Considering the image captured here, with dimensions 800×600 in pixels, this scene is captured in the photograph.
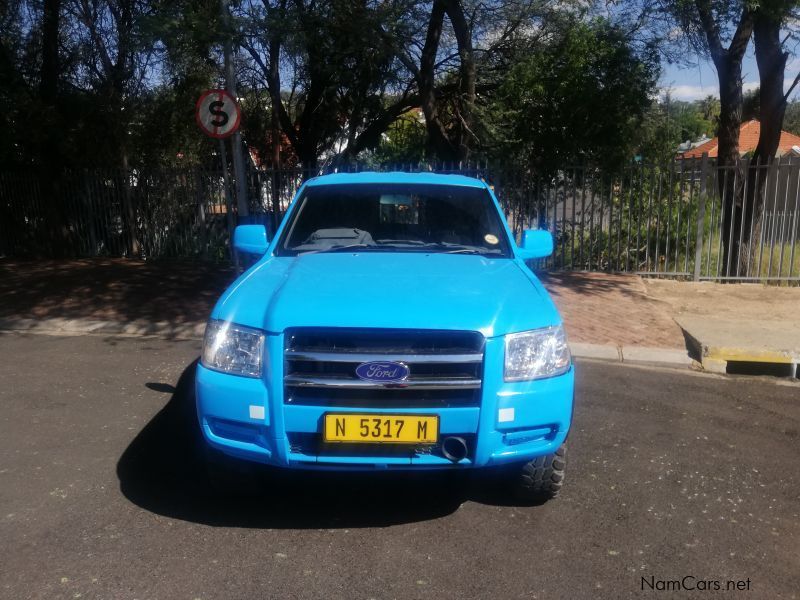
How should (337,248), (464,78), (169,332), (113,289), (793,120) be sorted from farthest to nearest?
(793,120), (464,78), (113,289), (169,332), (337,248)

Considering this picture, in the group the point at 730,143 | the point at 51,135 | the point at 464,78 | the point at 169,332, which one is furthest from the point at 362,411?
the point at 51,135

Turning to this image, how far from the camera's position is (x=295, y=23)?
11.6m

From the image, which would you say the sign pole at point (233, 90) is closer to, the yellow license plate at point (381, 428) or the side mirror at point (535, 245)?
the side mirror at point (535, 245)

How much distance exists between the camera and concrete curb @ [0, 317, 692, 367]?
7.12m

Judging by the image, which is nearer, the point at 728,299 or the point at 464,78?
the point at 728,299

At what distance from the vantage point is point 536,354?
136 inches

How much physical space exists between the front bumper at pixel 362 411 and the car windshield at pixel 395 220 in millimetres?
1452

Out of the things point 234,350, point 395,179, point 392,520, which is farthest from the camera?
point 395,179

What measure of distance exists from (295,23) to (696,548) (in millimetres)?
10464

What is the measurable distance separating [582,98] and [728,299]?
3801 mm

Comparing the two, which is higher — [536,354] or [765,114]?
[765,114]

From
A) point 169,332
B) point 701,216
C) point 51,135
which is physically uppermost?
point 51,135

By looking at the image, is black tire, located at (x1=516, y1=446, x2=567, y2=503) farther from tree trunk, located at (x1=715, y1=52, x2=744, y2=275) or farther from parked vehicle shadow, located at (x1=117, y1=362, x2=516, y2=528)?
tree trunk, located at (x1=715, y1=52, x2=744, y2=275)

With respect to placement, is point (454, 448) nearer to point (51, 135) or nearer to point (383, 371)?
point (383, 371)
